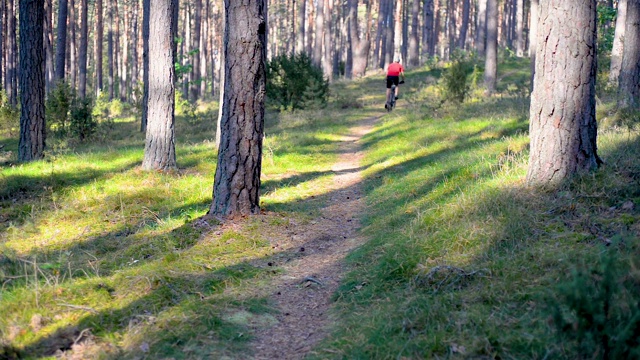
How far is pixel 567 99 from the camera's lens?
6.26 metres

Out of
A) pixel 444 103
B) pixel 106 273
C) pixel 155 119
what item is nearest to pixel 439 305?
pixel 106 273

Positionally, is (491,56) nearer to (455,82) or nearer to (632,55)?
(455,82)

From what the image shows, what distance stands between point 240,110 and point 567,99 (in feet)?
12.9

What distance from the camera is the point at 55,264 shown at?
18.5ft

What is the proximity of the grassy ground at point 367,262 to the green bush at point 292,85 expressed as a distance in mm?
11605

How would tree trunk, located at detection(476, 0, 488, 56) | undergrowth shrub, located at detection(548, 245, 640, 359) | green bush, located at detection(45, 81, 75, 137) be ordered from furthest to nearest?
tree trunk, located at detection(476, 0, 488, 56), green bush, located at detection(45, 81, 75, 137), undergrowth shrub, located at detection(548, 245, 640, 359)

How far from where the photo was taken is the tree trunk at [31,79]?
1223 cm

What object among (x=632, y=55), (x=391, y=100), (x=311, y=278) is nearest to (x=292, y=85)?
(x=391, y=100)

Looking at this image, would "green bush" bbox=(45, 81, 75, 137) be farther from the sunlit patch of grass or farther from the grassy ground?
the sunlit patch of grass

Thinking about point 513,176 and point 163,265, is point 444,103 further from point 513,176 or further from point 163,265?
point 163,265

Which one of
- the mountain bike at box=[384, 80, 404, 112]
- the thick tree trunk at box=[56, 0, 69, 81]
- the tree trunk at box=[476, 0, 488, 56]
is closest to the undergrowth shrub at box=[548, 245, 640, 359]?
the mountain bike at box=[384, 80, 404, 112]

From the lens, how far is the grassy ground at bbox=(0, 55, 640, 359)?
409 centimetres

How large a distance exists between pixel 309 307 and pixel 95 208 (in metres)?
5.23

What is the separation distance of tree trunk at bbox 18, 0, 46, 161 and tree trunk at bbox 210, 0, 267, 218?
6.65 metres
